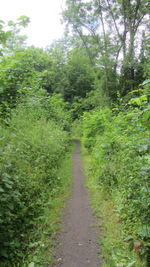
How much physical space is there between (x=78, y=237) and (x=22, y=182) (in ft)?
5.64

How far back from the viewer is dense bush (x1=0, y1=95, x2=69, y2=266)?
2977 mm

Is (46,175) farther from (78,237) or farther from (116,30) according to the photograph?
(116,30)

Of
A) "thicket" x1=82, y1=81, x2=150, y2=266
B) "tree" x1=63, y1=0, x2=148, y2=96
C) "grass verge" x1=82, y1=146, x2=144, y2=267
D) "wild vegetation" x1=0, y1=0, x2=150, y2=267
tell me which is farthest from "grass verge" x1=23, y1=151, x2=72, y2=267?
"tree" x1=63, y1=0, x2=148, y2=96

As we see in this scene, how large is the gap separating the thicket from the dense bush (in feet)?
5.37

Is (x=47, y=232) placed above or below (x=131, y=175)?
below

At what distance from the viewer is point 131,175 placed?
406cm

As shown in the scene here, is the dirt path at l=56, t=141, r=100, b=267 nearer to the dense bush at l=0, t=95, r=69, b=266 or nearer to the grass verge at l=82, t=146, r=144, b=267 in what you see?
the grass verge at l=82, t=146, r=144, b=267

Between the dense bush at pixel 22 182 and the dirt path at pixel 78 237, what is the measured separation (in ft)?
2.22

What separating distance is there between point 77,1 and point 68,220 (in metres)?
21.2

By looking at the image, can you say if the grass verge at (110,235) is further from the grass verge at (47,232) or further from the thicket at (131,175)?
the grass verge at (47,232)

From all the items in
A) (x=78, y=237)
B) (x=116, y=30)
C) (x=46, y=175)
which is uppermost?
(x=116, y=30)

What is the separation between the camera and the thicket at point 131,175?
2365 millimetres

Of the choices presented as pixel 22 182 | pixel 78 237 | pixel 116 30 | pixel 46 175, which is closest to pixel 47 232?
pixel 78 237

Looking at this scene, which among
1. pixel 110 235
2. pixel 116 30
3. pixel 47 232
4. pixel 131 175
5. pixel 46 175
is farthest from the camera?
pixel 116 30
